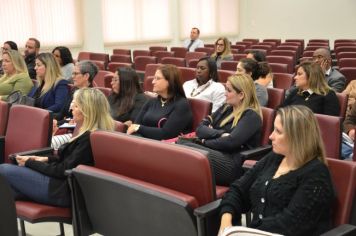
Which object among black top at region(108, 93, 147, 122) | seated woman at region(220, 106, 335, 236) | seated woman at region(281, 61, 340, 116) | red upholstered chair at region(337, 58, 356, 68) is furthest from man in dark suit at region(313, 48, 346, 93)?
seated woman at region(220, 106, 335, 236)

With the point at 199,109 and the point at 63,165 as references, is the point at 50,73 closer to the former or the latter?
the point at 199,109

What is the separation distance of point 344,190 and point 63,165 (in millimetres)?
1533

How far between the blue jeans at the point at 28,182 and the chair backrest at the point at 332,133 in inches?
68.1

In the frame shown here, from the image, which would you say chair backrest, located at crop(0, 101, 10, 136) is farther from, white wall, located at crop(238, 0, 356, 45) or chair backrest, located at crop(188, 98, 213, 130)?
white wall, located at crop(238, 0, 356, 45)

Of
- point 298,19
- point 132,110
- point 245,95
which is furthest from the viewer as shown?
point 298,19

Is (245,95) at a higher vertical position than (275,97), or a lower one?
higher

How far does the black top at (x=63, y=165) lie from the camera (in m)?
2.76

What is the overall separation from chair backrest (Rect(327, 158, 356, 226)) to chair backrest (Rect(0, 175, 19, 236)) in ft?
4.57

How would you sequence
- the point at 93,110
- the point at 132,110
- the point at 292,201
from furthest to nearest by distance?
the point at 132,110 → the point at 93,110 → the point at 292,201

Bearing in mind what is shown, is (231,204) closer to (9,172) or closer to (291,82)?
(9,172)

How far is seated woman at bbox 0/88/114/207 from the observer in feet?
9.07

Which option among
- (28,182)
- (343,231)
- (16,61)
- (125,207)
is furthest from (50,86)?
(343,231)

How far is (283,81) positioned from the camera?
529 centimetres

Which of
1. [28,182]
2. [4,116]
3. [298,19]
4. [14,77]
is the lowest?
[28,182]
